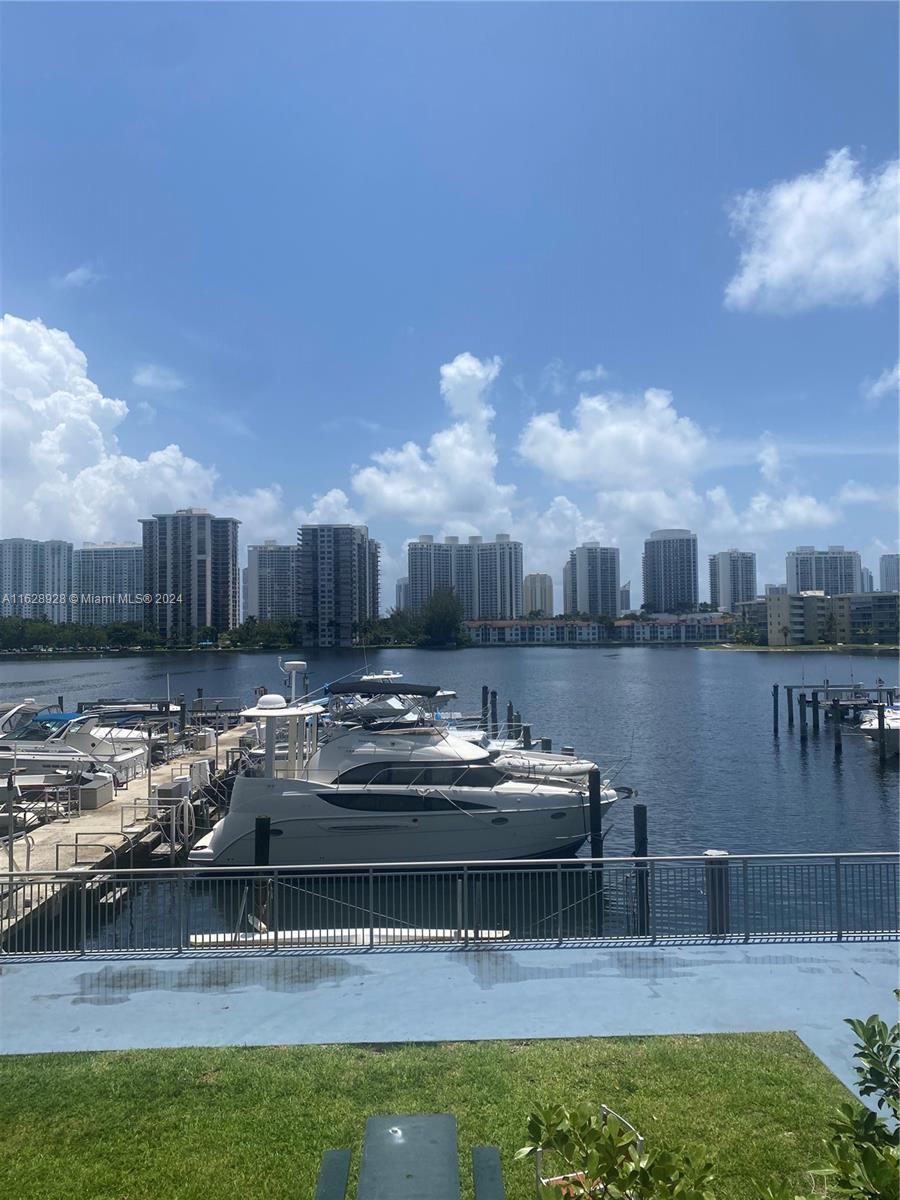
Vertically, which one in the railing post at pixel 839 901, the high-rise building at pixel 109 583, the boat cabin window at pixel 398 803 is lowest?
the boat cabin window at pixel 398 803

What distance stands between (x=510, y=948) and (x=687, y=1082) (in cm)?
363

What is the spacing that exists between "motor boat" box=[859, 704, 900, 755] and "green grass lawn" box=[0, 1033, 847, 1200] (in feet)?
141

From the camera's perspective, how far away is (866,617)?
168000 mm

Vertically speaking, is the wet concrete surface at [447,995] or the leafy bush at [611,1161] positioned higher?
the leafy bush at [611,1161]

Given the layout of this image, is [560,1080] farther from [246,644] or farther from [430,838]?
[246,644]

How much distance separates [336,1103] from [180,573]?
176 metres

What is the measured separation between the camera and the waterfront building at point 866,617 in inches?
6388

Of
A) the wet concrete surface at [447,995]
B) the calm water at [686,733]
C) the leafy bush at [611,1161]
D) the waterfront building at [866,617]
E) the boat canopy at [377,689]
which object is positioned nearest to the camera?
the leafy bush at [611,1161]

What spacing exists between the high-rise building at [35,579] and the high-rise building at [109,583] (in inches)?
97.8

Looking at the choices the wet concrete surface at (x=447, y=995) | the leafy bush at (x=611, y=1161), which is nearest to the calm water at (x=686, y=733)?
the wet concrete surface at (x=447, y=995)

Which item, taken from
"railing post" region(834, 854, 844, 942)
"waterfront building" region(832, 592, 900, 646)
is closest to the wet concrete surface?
"railing post" region(834, 854, 844, 942)

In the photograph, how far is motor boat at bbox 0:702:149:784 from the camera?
2889 centimetres

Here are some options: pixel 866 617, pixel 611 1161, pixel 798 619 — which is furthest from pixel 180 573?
pixel 611 1161

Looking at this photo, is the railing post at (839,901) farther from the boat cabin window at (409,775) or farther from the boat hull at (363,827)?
the boat cabin window at (409,775)
